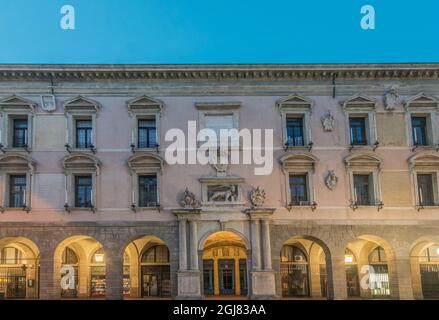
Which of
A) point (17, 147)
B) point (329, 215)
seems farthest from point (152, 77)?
point (329, 215)

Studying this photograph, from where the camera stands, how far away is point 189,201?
31797mm

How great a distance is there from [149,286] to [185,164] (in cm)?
912

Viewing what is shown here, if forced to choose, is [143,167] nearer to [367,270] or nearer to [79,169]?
[79,169]

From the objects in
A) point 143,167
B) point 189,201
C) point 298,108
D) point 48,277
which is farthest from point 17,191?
point 298,108

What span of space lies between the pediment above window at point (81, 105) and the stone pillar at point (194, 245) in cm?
902

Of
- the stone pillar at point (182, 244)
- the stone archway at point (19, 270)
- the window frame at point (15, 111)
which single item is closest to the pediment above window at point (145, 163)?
the stone pillar at point (182, 244)

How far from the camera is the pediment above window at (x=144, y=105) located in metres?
32.9

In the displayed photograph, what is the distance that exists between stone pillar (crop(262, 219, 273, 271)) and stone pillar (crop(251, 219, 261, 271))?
12.6 inches

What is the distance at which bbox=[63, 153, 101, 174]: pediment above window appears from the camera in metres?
32.0

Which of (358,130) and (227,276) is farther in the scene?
(227,276)

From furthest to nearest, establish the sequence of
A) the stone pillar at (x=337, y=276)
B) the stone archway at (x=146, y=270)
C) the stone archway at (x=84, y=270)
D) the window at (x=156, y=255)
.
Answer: the window at (x=156, y=255) → the stone archway at (x=146, y=270) → the stone archway at (x=84, y=270) → the stone pillar at (x=337, y=276)

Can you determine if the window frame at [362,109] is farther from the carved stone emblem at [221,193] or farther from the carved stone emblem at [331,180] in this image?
the carved stone emblem at [221,193]

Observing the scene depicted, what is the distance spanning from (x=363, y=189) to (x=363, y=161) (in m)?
1.72

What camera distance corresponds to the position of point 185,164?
106ft
